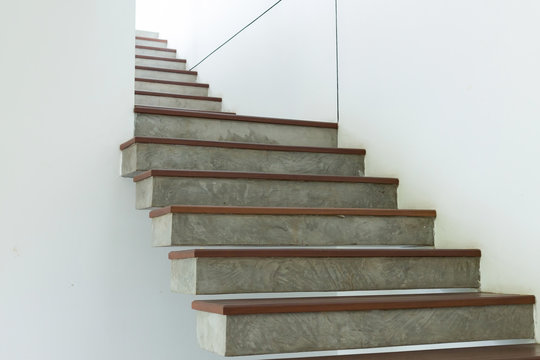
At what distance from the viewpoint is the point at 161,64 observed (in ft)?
19.3

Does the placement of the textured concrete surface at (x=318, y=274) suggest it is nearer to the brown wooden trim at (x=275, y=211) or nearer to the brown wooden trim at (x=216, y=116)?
the brown wooden trim at (x=275, y=211)

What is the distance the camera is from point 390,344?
7.43 feet

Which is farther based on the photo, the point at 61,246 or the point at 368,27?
the point at 368,27

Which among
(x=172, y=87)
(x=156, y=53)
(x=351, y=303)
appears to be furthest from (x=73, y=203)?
(x=156, y=53)

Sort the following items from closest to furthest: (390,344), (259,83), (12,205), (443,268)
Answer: (390,344)
(443,268)
(12,205)
(259,83)

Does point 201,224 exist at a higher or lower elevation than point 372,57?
lower

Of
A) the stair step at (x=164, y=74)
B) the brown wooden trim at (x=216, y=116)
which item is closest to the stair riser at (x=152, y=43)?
the stair step at (x=164, y=74)

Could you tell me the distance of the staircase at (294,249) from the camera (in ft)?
7.07

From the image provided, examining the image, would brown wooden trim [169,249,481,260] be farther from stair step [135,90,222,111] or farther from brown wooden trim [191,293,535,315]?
stair step [135,90,222,111]

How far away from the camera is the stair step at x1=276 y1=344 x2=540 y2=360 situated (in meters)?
2.13

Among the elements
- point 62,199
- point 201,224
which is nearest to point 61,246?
point 62,199

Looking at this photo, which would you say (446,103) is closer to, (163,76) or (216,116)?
(216,116)

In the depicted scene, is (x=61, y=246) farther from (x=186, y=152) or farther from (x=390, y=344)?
(x=390, y=344)

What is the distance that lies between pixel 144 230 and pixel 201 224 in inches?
28.3
